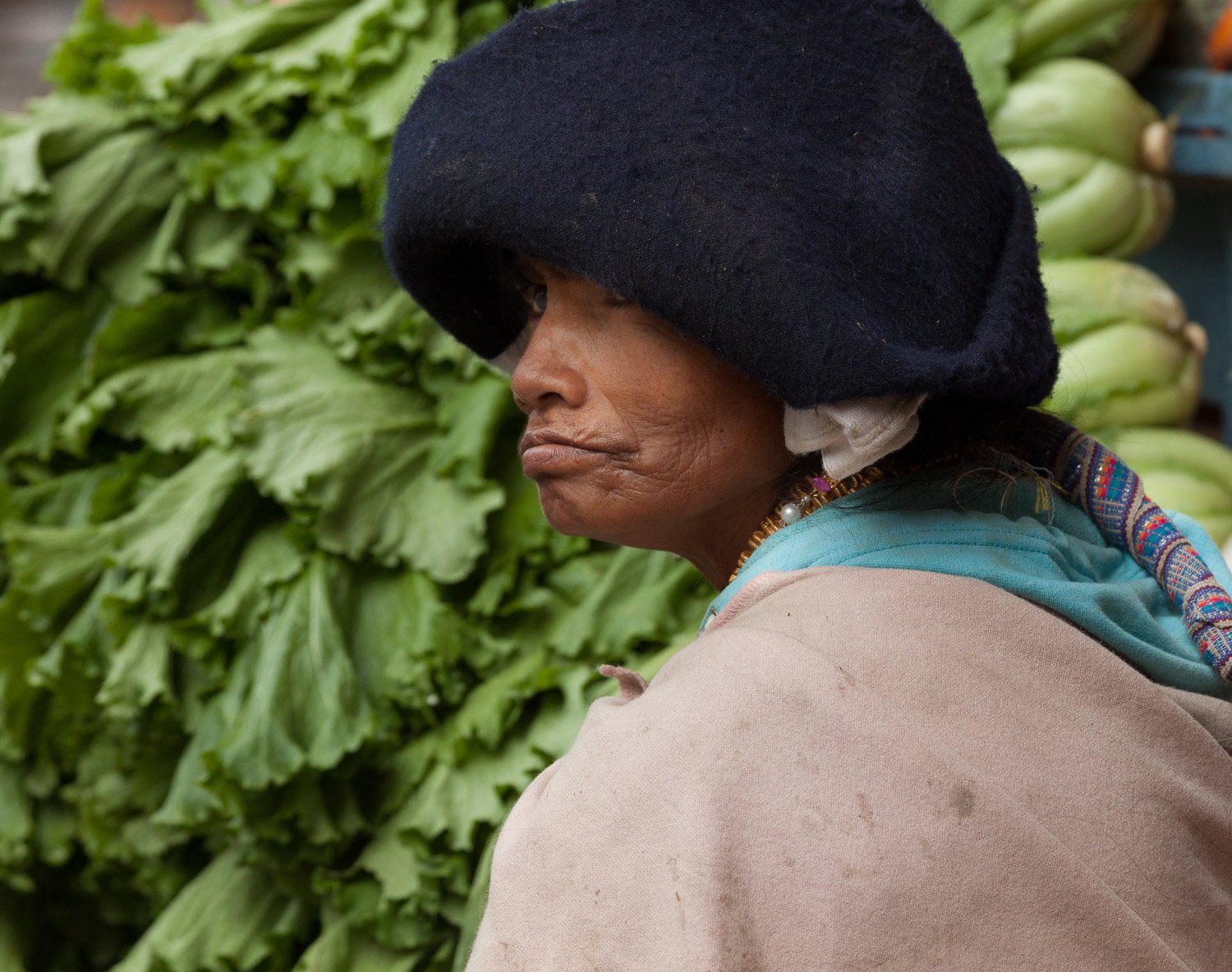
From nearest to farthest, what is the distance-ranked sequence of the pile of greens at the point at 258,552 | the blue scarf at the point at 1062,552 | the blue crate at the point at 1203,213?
the blue scarf at the point at 1062,552, the pile of greens at the point at 258,552, the blue crate at the point at 1203,213

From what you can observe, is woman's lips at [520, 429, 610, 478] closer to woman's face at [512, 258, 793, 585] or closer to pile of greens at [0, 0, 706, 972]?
woman's face at [512, 258, 793, 585]

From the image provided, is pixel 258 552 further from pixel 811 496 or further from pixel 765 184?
pixel 765 184

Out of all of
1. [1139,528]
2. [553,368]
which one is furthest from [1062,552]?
[553,368]

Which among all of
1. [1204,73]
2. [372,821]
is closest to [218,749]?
[372,821]

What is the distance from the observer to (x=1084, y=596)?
1258 mm

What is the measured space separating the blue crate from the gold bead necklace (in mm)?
2431

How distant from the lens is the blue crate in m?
3.29

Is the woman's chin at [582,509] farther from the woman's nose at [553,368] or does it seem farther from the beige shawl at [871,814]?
the beige shawl at [871,814]

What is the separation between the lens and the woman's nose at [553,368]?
132 centimetres

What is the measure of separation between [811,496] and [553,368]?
287mm

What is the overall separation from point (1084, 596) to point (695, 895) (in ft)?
1.64

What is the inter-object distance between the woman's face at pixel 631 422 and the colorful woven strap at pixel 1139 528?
34cm

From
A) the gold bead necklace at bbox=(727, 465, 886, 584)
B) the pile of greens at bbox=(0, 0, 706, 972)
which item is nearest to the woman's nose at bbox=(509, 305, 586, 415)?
the gold bead necklace at bbox=(727, 465, 886, 584)

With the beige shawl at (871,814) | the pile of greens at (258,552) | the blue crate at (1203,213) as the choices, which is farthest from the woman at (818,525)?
the blue crate at (1203,213)
